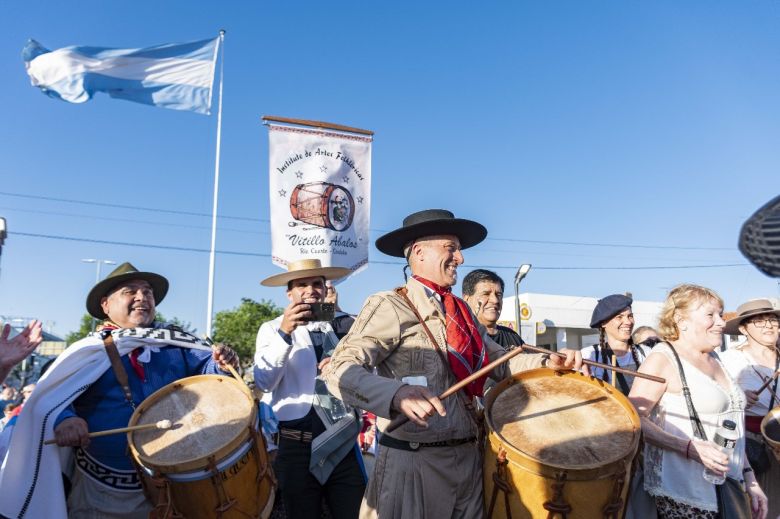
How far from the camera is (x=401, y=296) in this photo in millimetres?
3189

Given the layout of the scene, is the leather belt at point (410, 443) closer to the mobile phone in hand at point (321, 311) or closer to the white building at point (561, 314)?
the mobile phone in hand at point (321, 311)

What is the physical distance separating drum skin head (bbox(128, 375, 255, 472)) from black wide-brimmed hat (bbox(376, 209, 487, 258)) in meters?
1.17

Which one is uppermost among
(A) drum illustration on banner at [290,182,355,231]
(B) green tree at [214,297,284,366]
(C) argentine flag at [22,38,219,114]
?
(C) argentine flag at [22,38,219,114]

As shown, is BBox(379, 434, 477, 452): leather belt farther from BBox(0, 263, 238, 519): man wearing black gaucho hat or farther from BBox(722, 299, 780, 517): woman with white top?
BBox(722, 299, 780, 517): woman with white top

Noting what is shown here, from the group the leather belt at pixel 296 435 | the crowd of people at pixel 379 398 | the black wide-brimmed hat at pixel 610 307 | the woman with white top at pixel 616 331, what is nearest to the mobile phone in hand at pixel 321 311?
the crowd of people at pixel 379 398

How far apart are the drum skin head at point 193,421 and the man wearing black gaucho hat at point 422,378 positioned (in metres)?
0.70

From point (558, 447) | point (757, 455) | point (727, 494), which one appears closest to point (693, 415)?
point (727, 494)

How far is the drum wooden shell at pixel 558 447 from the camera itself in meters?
2.60

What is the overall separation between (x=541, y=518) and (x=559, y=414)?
49 cm

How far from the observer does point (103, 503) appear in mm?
3494

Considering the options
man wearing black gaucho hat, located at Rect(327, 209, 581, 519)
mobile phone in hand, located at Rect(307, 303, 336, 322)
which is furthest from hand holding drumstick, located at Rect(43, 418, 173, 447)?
mobile phone in hand, located at Rect(307, 303, 336, 322)

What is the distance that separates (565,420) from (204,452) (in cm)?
176

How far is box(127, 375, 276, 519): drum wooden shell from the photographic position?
9.92 feet

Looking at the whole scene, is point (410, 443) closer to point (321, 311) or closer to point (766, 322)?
point (321, 311)
